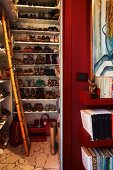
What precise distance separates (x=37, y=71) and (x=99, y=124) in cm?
212

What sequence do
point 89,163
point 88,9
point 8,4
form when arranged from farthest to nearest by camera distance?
point 8,4 → point 88,9 → point 89,163

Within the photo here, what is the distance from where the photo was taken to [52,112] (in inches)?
142

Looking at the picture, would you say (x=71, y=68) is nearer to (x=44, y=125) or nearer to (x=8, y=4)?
(x=8, y=4)

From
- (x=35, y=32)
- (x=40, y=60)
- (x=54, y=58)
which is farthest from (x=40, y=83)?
(x=35, y=32)

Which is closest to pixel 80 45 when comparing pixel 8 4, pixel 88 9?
pixel 88 9

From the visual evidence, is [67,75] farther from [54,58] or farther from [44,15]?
[44,15]

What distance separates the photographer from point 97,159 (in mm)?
1669

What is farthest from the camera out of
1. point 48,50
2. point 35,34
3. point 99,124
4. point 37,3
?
point 35,34

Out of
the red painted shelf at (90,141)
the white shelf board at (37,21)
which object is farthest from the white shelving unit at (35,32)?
the red painted shelf at (90,141)

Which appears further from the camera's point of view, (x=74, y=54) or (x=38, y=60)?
(x=38, y=60)

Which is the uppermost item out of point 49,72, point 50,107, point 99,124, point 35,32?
point 35,32

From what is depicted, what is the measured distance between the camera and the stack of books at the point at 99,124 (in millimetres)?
1602

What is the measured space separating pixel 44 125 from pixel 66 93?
1.77m

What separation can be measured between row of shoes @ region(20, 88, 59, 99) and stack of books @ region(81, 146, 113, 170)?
179 cm
